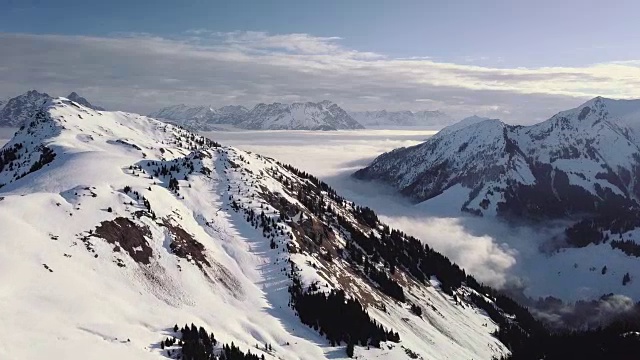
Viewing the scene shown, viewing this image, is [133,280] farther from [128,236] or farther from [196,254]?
[196,254]

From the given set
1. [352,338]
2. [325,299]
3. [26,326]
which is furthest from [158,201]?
[26,326]

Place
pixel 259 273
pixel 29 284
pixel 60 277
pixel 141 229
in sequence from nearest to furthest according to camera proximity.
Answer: pixel 29 284, pixel 60 277, pixel 141 229, pixel 259 273

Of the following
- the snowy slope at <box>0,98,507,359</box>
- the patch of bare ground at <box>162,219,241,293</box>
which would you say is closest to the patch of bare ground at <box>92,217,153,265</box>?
the snowy slope at <box>0,98,507,359</box>

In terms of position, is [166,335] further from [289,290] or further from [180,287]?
[289,290]

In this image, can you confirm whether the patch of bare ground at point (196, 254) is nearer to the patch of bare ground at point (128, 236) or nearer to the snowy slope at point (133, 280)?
→ the snowy slope at point (133, 280)

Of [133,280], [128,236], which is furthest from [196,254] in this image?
[133,280]

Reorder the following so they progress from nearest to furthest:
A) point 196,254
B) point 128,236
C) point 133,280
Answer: point 133,280, point 128,236, point 196,254

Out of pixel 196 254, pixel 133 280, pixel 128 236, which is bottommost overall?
pixel 196 254

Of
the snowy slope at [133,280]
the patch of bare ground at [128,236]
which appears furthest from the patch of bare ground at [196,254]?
the patch of bare ground at [128,236]

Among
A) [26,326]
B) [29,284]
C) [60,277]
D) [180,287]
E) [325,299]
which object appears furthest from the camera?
[325,299]

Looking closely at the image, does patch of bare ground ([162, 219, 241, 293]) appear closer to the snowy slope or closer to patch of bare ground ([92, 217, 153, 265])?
the snowy slope

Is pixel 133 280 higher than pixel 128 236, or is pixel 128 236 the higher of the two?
pixel 128 236
